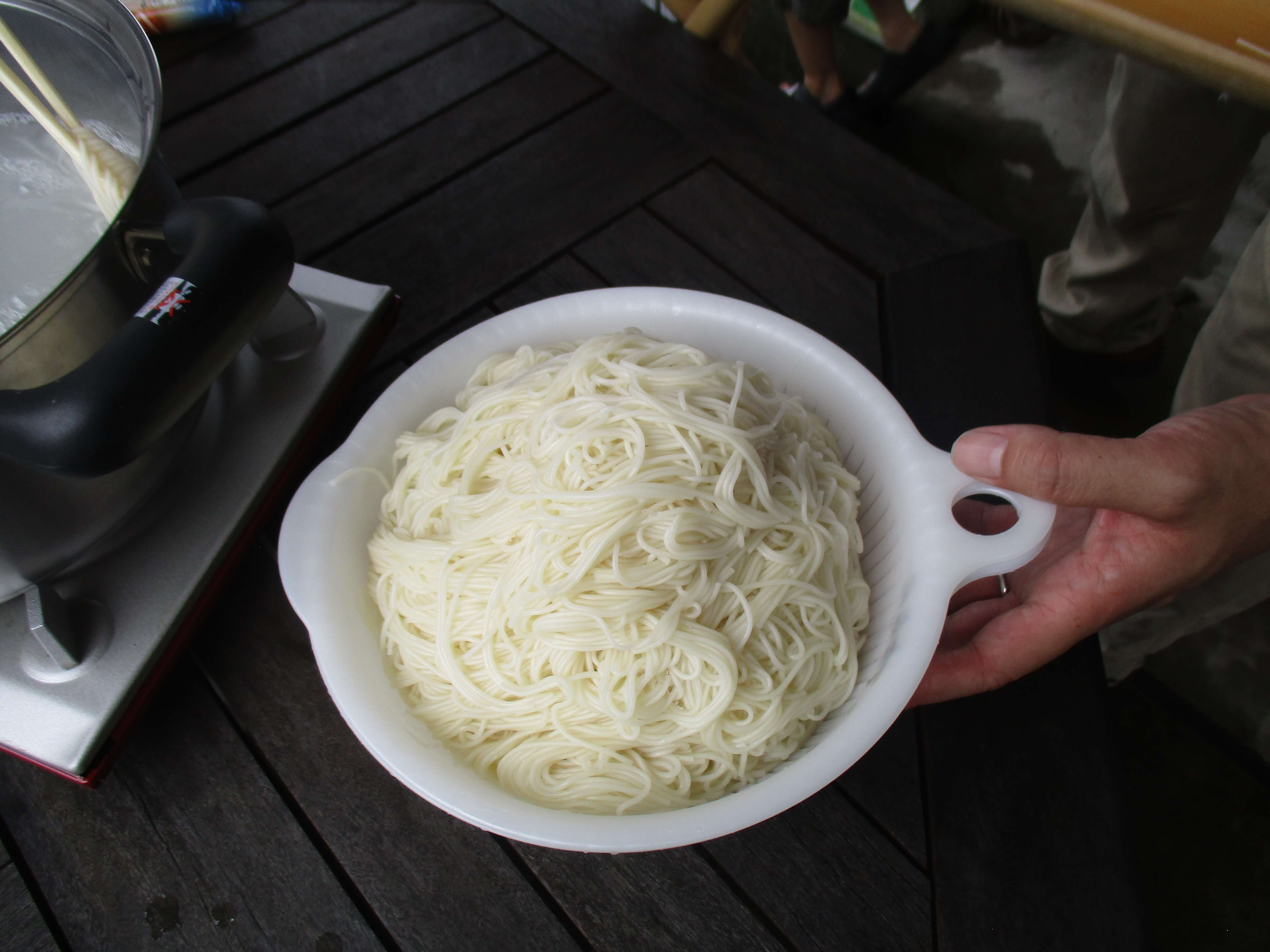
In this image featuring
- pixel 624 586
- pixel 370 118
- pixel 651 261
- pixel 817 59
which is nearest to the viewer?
pixel 624 586

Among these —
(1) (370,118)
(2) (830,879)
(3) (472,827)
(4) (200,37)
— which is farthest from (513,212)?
(2) (830,879)

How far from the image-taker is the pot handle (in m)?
0.45

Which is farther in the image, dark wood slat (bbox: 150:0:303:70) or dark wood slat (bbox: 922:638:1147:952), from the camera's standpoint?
dark wood slat (bbox: 150:0:303:70)

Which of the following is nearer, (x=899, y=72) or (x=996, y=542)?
(x=996, y=542)

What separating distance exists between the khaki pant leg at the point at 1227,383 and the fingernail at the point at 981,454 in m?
0.47

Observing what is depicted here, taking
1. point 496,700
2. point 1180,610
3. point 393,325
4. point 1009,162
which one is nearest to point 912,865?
point 496,700

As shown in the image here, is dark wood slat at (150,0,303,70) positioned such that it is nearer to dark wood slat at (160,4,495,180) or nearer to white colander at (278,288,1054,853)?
dark wood slat at (160,4,495,180)

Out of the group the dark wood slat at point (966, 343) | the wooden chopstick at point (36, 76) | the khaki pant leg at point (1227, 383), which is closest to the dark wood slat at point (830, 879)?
the dark wood slat at point (966, 343)

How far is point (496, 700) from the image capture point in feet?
1.99

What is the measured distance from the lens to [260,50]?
1.15 meters

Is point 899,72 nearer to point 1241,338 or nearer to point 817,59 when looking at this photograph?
point 817,59

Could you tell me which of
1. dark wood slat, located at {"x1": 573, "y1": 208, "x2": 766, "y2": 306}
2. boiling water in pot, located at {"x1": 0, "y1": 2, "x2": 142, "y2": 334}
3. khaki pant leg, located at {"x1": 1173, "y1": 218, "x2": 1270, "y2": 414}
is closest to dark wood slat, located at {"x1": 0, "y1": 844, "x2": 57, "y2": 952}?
Answer: boiling water in pot, located at {"x1": 0, "y1": 2, "x2": 142, "y2": 334}

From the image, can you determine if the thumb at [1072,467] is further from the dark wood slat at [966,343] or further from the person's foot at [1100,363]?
the person's foot at [1100,363]

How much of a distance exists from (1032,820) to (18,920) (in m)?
0.86
